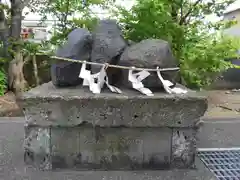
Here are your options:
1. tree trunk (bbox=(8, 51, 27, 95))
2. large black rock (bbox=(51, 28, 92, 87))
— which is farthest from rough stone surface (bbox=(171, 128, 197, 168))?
tree trunk (bbox=(8, 51, 27, 95))

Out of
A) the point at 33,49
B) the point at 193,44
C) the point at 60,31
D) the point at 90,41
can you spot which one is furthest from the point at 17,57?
the point at 90,41

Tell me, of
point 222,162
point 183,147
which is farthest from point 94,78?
point 222,162

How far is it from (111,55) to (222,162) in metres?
0.93

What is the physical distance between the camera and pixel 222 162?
6.20ft

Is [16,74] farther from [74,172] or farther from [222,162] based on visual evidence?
[222,162]

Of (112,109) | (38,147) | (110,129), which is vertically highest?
(112,109)

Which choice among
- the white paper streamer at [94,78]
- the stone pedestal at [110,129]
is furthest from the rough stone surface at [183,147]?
the white paper streamer at [94,78]

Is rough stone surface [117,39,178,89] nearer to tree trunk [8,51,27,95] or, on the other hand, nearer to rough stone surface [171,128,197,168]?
rough stone surface [171,128,197,168]

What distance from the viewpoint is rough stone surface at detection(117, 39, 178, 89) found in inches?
70.2

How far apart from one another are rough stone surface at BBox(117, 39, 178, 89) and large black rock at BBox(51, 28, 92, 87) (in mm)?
243

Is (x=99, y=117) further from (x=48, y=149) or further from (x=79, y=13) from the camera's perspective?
(x=79, y=13)

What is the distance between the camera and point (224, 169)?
5.89ft

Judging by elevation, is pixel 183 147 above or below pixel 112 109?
below

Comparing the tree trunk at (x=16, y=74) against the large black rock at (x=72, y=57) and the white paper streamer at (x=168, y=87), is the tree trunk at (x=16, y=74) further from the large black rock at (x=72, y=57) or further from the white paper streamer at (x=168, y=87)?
the white paper streamer at (x=168, y=87)
